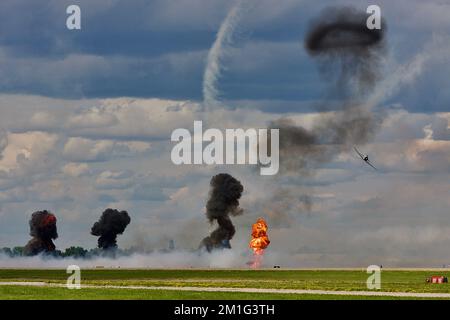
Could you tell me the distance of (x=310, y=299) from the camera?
82000 millimetres
